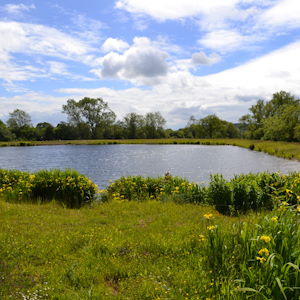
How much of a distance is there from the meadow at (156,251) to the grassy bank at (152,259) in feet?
0.06

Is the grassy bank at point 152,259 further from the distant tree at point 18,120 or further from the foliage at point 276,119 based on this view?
the distant tree at point 18,120


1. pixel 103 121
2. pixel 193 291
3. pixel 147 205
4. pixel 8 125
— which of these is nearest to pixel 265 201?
pixel 147 205

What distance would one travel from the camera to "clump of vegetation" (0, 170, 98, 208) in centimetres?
1143

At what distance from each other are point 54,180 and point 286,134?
58.2m

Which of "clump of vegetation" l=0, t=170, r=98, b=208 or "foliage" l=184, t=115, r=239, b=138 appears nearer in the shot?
"clump of vegetation" l=0, t=170, r=98, b=208

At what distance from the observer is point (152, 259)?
5.49 m

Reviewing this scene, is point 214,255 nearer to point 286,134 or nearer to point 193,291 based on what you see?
point 193,291

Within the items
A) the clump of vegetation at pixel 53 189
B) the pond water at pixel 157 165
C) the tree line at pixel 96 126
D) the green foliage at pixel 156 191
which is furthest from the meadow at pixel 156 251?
the tree line at pixel 96 126

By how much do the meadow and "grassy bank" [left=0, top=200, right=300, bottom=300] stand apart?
0.06 feet

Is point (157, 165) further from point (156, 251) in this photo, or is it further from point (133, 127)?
point (133, 127)

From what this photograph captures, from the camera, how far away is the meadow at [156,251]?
392 centimetres

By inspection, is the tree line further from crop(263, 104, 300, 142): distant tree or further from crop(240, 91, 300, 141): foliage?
crop(263, 104, 300, 142): distant tree

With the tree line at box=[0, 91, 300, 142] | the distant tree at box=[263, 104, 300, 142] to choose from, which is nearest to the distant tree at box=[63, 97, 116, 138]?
the tree line at box=[0, 91, 300, 142]

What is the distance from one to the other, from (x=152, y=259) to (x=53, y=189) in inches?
306
